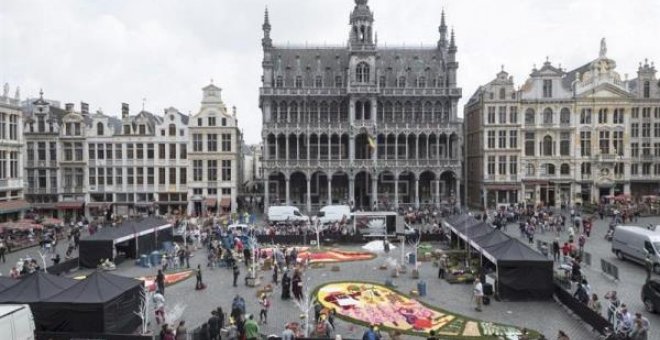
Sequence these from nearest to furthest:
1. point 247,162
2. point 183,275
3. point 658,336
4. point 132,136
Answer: point 658,336, point 183,275, point 132,136, point 247,162

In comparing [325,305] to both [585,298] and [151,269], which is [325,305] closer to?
[585,298]

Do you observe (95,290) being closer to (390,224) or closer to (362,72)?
(390,224)

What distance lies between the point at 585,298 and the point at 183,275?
72.3 feet

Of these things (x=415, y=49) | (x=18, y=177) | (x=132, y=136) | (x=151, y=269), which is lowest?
(x=151, y=269)

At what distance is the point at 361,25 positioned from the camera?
68.4m

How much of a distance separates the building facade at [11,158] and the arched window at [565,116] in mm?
64234

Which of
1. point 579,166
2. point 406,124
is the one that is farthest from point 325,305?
point 579,166

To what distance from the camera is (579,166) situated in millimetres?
66062

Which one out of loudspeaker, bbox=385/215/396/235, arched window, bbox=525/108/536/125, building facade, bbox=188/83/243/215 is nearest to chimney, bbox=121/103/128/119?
building facade, bbox=188/83/243/215

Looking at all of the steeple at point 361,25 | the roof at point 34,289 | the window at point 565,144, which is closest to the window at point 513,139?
the window at point 565,144

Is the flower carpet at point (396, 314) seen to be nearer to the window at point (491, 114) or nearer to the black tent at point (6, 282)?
the black tent at point (6, 282)

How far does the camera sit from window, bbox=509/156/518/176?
66625mm

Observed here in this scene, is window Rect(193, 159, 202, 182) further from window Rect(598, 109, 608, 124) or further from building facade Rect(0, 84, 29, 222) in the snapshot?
window Rect(598, 109, 608, 124)

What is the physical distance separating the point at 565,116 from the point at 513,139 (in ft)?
23.8
